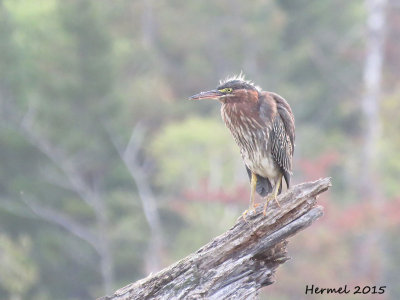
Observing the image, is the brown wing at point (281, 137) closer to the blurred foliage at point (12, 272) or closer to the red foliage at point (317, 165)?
the blurred foliage at point (12, 272)

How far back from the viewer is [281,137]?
8.26m

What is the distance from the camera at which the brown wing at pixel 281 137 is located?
8219 millimetres

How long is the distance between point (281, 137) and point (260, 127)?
218 mm

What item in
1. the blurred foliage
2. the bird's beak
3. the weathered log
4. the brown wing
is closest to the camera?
the weathered log

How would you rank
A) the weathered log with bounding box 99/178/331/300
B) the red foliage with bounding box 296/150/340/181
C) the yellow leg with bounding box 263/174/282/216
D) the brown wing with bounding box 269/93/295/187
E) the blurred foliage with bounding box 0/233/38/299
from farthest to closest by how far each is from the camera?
1. the red foliage with bounding box 296/150/340/181
2. the blurred foliage with bounding box 0/233/38/299
3. the brown wing with bounding box 269/93/295/187
4. the yellow leg with bounding box 263/174/282/216
5. the weathered log with bounding box 99/178/331/300

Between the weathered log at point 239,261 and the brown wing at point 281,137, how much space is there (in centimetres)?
114

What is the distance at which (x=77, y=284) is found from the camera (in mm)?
31188

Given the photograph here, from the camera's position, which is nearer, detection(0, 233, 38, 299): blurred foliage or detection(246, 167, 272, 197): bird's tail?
detection(246, 167, 272, 197): bird's tail

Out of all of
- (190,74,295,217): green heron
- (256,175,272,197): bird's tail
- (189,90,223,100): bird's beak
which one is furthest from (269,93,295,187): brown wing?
(189,90,223,100): bird's beak

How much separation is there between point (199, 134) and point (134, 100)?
13.5 feet

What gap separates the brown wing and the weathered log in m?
1.14

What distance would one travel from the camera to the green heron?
8078 millimetres

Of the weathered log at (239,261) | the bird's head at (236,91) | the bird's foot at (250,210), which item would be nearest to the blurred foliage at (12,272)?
the bird's head at (236,91)

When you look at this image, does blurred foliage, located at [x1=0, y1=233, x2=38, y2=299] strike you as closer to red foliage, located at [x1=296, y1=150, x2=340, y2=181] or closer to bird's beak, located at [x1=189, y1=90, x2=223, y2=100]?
red foliage, located at [x1=296, y1=150, x2=340, y2=181]
